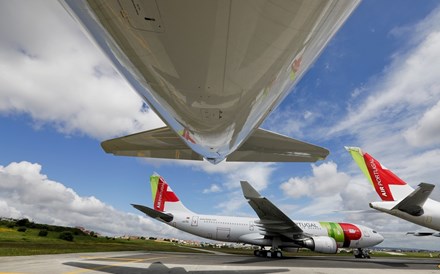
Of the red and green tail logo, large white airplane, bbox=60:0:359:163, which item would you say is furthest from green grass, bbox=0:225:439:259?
large white airplane, bbox=60:0:359:163

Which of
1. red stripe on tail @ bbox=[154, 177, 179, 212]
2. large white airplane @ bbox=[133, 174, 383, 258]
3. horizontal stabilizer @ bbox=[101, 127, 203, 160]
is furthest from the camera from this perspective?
red stripe on tail @ bbox=[154, 177, 179, 212]

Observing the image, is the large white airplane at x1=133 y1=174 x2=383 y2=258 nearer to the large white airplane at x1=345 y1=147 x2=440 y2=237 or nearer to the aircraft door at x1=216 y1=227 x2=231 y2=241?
the aircraft door at x1=216 y1=227 x2=231 y2=241

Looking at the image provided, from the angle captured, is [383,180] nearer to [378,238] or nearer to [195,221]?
[378,238]

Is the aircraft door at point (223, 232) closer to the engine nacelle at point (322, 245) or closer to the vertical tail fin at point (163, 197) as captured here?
the vertical tail fin at point (163, 197)

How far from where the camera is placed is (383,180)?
1838 cm

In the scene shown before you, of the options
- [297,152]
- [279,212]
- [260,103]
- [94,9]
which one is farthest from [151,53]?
[279,212]

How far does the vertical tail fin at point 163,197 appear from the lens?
27.7m

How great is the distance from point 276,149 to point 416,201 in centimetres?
1199

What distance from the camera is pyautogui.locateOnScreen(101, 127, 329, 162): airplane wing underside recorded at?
7227 mm

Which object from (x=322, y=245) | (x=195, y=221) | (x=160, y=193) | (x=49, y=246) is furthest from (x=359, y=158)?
(x=49, y=246)

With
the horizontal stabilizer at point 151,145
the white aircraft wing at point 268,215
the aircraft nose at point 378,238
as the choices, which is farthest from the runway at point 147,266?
the aircraft nose at point 378,238

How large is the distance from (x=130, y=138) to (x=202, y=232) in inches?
696

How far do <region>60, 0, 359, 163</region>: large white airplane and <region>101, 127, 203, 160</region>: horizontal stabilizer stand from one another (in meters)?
3.36

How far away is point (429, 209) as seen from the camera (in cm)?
1664
